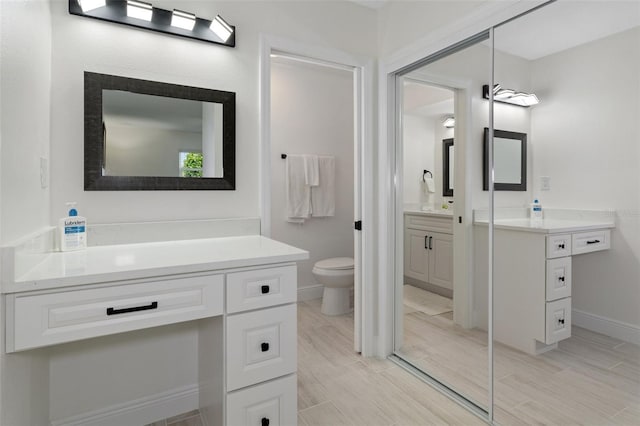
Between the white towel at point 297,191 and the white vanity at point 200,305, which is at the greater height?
the white towel at point 297,191

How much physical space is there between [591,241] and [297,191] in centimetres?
248

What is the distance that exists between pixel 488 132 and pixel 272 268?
1.26 m

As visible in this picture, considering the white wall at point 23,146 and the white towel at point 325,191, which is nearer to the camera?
the white wall at point 23,146

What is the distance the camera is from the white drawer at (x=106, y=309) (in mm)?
994

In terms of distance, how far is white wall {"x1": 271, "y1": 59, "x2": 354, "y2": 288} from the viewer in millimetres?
3432

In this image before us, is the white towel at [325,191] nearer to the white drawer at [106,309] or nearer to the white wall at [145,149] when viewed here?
the white wall at [145,149]

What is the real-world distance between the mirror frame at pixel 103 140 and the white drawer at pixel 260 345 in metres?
0.79

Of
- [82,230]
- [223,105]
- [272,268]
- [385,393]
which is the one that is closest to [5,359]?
[82,230]

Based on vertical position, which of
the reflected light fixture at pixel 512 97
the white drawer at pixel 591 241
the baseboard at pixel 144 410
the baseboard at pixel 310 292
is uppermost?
the reflected light fixture at pixel 512 97

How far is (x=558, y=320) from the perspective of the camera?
1.56 m

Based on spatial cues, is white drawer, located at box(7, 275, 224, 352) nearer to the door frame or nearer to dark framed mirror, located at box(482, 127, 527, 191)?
the door frame

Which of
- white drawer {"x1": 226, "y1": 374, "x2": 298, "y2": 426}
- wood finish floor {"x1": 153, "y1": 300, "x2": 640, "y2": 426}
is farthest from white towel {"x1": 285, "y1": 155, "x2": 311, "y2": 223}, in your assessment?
white drawer {"x1": 226, "y1": 374, "x2": 298, "y2": 426}

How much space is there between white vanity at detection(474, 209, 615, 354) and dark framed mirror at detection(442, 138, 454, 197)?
26 cm

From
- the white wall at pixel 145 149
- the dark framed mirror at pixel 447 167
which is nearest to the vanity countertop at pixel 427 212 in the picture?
the dark framed mirror at pixel 447 167
